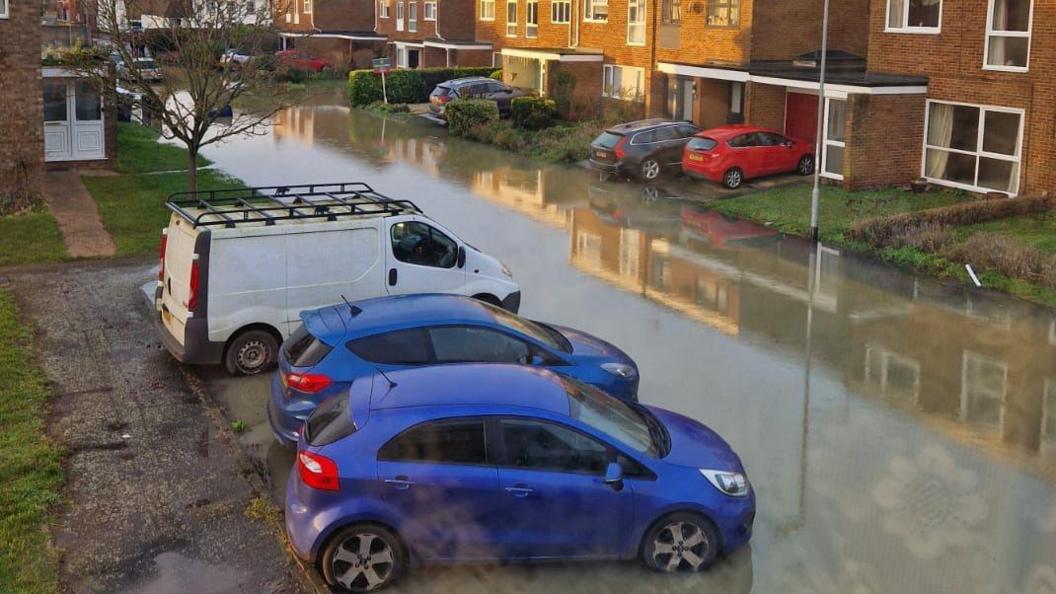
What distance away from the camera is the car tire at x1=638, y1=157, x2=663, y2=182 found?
28.2 metres

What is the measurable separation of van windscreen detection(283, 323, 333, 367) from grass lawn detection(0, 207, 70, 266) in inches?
370

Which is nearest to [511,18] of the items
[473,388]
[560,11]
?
[560,11]

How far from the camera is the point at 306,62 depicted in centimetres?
6309

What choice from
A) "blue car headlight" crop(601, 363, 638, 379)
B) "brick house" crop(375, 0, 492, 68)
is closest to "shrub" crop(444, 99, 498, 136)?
"brick house" crop(375, 0, 492, 68)

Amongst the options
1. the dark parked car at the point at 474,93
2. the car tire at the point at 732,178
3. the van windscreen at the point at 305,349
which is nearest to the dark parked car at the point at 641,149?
the car tire at the point at 732,178

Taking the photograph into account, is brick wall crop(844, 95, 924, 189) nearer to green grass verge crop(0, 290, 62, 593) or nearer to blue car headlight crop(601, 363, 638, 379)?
blue car headlight crop(601, 363, 638, 379)

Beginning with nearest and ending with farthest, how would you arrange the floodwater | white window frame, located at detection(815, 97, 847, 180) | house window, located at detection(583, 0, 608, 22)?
1. the floodwater
2. white window frame, located at detection(815, 97, 847, 180)
3. house window, located at detection(583, 0, 608, 22)

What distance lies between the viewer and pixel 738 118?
108 ft

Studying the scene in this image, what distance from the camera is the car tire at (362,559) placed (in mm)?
7895

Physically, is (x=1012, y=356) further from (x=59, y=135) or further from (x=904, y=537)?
(x=59, y=135)

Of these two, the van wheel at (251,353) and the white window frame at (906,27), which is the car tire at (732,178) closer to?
the white window frame at (906,27)

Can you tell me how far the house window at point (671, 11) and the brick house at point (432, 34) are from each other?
17377 millimetres

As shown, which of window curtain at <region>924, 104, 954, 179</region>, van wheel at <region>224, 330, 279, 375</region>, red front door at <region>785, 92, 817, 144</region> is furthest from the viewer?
red front door at <region>785, 92, 817, 144</region>

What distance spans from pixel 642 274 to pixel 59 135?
54.6ft
